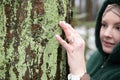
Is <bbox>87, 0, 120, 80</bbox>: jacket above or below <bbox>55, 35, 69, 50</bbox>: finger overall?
below

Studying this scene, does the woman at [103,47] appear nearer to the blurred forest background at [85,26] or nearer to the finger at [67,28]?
the finger at [67,28]

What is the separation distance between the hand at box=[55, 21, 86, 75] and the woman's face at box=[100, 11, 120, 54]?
44cm

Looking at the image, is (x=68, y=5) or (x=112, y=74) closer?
(x=68, y=5)

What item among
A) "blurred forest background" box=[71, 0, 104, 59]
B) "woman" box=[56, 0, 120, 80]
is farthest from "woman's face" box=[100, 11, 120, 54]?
"blurred forest background" box=[71, 0, 104, 59]

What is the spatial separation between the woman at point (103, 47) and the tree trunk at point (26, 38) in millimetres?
91

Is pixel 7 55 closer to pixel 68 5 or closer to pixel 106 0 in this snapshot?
pixel 68 5

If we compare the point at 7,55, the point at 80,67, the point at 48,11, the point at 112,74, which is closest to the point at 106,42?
the point at 112,74

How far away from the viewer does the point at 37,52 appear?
196cm

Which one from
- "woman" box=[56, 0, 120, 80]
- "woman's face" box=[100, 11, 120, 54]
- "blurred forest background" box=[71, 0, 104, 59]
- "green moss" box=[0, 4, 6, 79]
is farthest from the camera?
"blurred forest background" box=[71, 0, 104, 59]

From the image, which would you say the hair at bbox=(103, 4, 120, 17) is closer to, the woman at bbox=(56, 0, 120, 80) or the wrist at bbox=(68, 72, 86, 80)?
the woman at bbox=(56, 0, 120, 80)

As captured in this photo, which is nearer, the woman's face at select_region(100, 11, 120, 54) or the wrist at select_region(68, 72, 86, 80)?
the wrist at select_region(68, 72, 86, 80)

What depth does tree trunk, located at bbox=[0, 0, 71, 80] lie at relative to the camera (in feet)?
6.34

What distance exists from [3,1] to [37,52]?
0.34m

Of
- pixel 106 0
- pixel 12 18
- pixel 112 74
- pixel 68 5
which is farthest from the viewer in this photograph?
pixel 106 0
